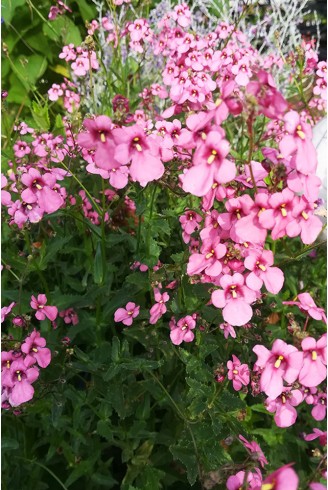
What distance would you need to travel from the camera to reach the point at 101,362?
4.34 ft

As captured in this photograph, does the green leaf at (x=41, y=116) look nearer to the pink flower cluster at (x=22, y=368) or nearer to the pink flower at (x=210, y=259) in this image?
the pink flower cluster at (x=22, y=368)

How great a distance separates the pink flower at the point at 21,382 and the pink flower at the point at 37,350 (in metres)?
0.01

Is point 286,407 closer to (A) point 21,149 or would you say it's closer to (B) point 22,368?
(B) point 22,368

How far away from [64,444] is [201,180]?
3.02 ft

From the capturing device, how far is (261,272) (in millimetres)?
890

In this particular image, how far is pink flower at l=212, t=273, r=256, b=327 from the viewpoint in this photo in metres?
0.88

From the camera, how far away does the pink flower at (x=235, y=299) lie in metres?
0.88

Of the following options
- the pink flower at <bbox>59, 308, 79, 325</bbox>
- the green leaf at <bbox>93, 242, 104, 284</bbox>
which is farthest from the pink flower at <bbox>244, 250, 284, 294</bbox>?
the pink flower at <bbox>59, 308, 79, 325</bbox>

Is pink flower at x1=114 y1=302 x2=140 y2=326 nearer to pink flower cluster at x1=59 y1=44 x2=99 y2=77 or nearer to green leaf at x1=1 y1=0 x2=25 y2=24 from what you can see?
pink flower cluster at x1=59 y1=44 x2=99 y2=77

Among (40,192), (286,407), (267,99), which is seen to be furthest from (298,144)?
(40,192)

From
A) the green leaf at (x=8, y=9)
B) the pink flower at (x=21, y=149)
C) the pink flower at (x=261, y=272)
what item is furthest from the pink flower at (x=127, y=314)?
the green leaf at (x=8, y=9)

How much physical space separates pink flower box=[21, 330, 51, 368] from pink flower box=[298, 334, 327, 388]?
19.8 inches

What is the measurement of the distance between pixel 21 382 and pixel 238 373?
41cm

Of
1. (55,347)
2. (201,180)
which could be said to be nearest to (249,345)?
(55,347)
